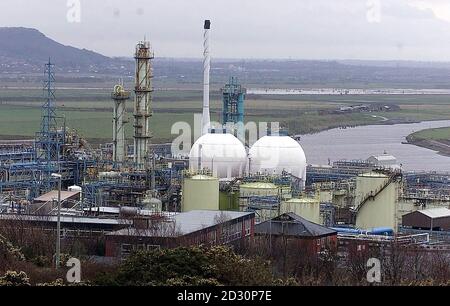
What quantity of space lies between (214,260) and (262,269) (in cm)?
59

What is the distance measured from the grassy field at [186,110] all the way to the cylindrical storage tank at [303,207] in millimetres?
24769

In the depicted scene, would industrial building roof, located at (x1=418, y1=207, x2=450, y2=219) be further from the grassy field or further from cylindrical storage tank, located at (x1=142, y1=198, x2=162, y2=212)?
the grassy field

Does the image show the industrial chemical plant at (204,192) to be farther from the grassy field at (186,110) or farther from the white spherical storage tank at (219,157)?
the grassy field at (186,110)

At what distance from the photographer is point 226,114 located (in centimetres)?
3128

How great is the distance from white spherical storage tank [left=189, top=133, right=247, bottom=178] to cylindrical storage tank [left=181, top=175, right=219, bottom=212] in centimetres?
234

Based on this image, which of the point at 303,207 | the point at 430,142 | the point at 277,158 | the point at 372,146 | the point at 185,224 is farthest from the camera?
the point at 430,142

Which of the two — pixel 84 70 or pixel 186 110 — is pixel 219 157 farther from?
pixel 84 70

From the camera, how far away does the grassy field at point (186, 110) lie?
60.2 m

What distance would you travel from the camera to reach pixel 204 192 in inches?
940

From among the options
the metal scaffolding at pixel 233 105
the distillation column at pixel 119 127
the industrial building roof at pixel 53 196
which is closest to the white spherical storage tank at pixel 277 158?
the metal scaffolding at pixel 233 105

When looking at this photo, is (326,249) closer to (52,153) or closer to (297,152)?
(297,152)

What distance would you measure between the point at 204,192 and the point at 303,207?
6.96 ft

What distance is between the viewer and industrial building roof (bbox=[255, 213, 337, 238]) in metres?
20.3

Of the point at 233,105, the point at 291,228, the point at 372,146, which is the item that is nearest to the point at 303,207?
the point at 291,228
